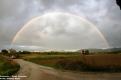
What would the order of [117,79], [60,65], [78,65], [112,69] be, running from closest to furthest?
[117,79], [112,69], [78,65], [60,65]

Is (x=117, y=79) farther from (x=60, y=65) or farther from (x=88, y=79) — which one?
(x=60, y=65)

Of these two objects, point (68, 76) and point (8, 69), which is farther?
point (8, 69)

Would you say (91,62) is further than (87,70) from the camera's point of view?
Yes

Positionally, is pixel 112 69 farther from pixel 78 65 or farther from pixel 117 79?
pixel 117 79

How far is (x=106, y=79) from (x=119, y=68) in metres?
13.0

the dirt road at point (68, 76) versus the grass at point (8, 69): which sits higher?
the grass at point (8, 69)

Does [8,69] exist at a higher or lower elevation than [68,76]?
higher

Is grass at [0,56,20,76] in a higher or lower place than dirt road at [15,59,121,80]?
higher

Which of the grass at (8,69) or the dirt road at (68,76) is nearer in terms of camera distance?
the dirt road at (68,76)

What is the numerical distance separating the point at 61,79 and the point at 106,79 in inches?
206

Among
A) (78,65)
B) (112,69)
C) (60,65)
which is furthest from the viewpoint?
(60,65)

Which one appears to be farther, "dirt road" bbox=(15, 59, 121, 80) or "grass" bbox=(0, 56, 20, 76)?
"grass" bbox=(0, 56, 20, 76)

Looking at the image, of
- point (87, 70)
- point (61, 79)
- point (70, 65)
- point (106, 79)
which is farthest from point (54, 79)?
point (70, 65)

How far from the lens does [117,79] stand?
30.9 m
